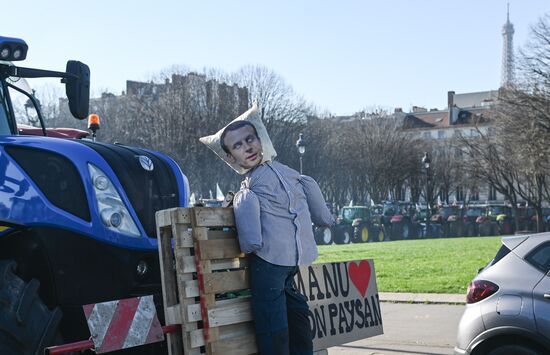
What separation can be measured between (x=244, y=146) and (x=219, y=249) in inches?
27.6

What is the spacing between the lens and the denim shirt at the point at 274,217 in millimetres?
5004

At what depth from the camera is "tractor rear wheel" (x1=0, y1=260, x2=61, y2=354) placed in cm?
459

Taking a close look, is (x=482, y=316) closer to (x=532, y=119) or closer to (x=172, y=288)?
(x=172, y=288)

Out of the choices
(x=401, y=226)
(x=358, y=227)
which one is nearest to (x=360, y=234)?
(x=358, y=227)

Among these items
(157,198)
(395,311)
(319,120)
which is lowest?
(395,311)

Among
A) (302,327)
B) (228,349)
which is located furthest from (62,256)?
(302,327)

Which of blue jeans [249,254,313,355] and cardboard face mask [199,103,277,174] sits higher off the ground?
cardboard face mask [199,103,277,174]

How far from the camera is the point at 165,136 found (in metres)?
51.8

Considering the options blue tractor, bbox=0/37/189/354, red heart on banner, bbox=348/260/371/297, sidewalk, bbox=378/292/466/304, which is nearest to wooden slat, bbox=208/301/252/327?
blue tractor, bbox=0/37/189/354

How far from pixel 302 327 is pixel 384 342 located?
4989 millimetres

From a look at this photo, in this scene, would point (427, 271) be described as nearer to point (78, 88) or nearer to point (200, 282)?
point (78, 88)

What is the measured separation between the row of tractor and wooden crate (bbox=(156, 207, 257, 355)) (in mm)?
38206

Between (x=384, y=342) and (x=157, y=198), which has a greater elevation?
(x=157, y=198)

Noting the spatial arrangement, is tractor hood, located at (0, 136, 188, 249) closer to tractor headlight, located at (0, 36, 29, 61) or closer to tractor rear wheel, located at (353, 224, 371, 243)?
tractor headlight, located at (0, 36, 29, 61)
